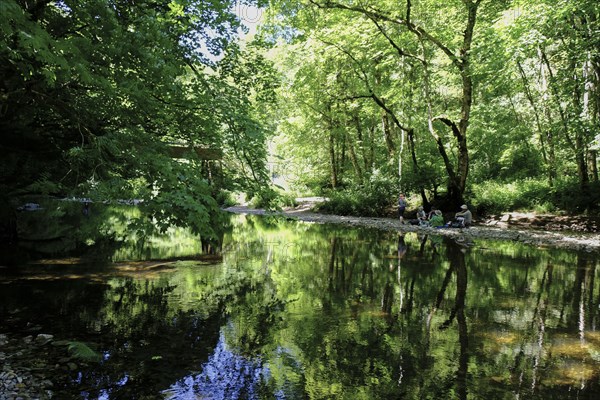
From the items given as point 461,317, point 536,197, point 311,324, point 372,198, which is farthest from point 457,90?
point 311,324

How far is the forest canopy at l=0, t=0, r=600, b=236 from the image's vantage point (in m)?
6.50

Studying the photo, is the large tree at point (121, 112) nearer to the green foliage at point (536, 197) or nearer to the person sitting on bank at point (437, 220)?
the person sitting on bank at point (437, 220)

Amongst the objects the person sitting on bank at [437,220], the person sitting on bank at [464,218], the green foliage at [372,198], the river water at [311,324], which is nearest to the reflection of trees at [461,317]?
the river water at [311,324]

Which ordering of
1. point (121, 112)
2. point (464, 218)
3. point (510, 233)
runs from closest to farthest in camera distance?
point (121, 112) < point (510, 233) < point (464, 218)

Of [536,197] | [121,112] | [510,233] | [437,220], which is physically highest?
[121,112]

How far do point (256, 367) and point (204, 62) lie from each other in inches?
306

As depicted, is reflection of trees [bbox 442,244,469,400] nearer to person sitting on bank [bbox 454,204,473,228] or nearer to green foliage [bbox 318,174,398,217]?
person sitting on bank [bbox 454,204,473,228]

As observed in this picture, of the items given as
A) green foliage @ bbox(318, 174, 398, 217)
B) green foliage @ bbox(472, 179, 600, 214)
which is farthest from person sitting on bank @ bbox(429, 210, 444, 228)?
green foliage @ bbox(318, 174, 398, 217)

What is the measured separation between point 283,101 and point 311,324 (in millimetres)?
27819

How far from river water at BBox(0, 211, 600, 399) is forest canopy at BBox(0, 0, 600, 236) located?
1.94 m

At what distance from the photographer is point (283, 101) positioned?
33000mm

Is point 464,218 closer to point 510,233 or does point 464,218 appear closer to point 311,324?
point 510,233

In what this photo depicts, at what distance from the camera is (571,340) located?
6.20 m

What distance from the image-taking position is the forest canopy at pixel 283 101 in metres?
6.50
